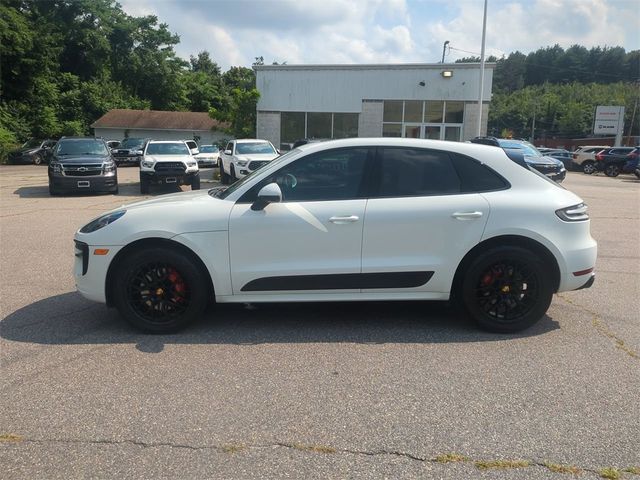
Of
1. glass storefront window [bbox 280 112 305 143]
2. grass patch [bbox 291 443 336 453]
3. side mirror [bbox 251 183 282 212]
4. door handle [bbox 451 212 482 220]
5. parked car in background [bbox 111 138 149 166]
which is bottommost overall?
grass patch [bbox 291 443 336 453]

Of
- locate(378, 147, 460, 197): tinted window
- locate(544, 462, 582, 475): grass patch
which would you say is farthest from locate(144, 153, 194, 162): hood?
locate(544, 462, 582, 475): grass patch

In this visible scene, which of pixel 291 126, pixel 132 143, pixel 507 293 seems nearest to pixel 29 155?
pixel 132 143

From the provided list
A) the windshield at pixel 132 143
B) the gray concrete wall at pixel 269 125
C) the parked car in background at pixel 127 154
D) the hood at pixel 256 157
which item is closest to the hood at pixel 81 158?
the hood at pixel 256 157

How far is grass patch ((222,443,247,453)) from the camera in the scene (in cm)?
301

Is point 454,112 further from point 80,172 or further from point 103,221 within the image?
point 103,221

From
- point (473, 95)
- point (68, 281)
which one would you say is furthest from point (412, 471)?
point (473, 95)

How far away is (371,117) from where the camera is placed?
28.9 meters

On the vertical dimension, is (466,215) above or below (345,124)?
below

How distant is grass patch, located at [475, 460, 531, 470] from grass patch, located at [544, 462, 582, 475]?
0.34 feet

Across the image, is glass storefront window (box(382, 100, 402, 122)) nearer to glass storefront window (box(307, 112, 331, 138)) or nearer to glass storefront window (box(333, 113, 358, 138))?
glass storefront window (box(333, 113, 358, 138))

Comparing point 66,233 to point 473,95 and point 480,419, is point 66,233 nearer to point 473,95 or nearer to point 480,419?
point 480,419

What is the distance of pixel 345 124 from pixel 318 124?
1.47 m

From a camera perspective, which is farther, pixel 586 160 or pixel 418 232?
pixel 586 160

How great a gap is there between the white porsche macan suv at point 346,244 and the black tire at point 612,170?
3087 centimetres
